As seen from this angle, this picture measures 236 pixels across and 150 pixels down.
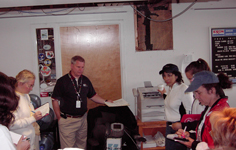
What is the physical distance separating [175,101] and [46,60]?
2233 mm

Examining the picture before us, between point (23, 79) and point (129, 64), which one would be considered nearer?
point (23, 79)

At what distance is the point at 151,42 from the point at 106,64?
2.81 ft

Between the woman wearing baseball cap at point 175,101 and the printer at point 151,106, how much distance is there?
0.48 metres

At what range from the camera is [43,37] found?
10.7 ft

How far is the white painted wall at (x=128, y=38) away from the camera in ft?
10.6

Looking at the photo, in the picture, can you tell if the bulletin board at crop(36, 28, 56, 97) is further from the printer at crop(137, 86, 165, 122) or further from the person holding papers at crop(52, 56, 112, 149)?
the printer at crop(137, 86, 165, 122)

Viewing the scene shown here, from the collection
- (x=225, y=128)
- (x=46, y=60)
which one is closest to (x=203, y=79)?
(x=225, y=128)

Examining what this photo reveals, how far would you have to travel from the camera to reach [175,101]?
2129mm

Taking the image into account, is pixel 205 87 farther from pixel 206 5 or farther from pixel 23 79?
pixel 206 5

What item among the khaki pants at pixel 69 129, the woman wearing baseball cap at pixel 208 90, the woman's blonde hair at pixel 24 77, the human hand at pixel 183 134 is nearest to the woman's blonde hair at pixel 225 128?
the woman wearing baseball cap at pixel 208 90

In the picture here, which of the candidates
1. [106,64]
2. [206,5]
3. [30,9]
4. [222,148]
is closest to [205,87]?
[222,148]

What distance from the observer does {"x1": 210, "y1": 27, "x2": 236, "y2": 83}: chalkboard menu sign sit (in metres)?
3.33

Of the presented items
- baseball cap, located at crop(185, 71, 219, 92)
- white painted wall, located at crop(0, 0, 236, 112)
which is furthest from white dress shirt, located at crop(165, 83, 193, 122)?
white painted wall, located at crop(0, 0, 236, 112)

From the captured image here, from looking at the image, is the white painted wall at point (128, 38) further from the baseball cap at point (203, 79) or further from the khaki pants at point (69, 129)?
the baseball cap at point (203, 79)
